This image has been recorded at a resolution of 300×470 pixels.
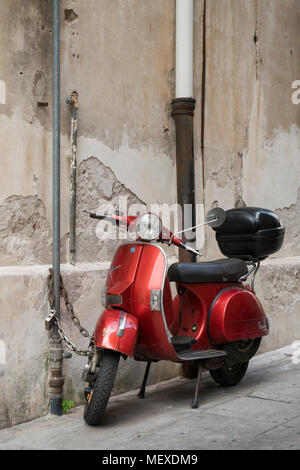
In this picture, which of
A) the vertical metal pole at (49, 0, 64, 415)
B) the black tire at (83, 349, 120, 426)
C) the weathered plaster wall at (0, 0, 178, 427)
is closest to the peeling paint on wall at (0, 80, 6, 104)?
the weathered plaster wall at (0, 0, 178, 427)

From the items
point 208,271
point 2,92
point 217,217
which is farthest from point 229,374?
point 2,92

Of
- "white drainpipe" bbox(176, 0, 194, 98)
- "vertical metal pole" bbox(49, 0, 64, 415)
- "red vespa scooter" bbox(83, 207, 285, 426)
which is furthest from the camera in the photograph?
"white drainpipe" bbox(176, 0, 194, 98)

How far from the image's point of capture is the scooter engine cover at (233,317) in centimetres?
457

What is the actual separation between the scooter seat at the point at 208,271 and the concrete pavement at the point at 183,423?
84 cm

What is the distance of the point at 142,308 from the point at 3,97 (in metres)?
1.58

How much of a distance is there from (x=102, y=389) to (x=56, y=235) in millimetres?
1076

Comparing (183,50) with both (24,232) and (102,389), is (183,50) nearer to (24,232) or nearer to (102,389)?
(24,232)

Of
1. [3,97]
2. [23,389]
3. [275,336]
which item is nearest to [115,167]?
[3,97]

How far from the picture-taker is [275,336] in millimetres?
6562

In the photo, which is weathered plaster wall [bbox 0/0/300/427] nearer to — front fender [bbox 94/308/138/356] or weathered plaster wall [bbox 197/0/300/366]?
weathered plaster wall [bbox 197/0/300/366]

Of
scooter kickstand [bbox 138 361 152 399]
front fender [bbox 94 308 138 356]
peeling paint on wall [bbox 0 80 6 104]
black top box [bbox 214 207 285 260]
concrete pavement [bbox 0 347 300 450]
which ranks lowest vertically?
concrete pavement [bbox 0 347 300 450]

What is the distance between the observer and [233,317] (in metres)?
4.62

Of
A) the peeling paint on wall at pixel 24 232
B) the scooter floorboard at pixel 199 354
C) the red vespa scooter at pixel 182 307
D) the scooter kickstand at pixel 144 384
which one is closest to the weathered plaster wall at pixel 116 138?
the peeling paint on wall at pixel 24 232

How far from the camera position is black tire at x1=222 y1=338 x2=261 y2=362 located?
15.4ft
